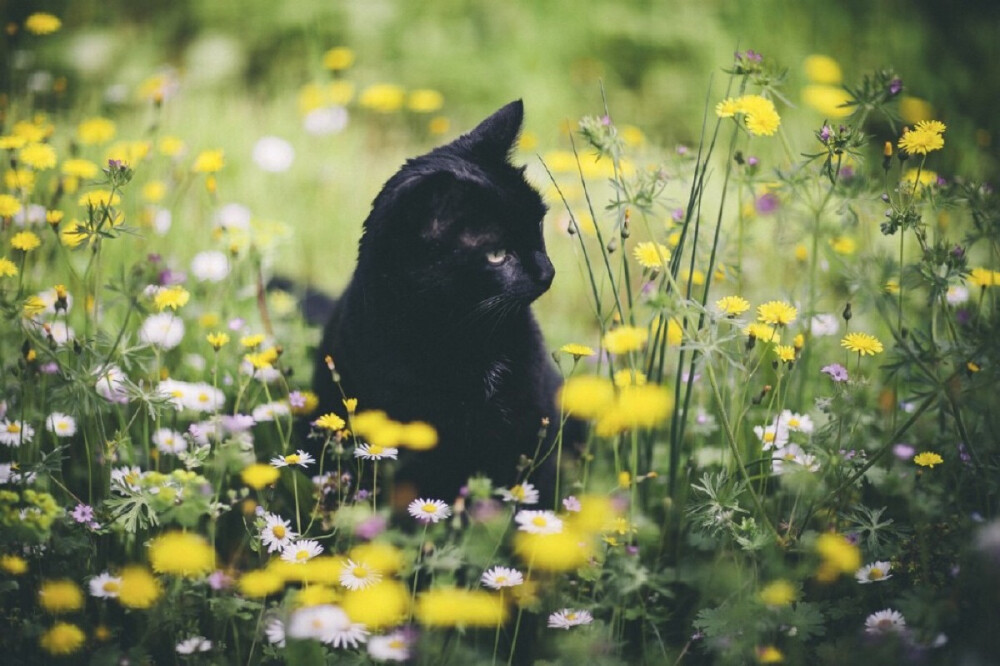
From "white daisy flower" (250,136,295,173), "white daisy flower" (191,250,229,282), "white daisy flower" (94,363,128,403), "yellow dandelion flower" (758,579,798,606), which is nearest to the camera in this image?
"yellow dandelion flower" (758,579,798,606)

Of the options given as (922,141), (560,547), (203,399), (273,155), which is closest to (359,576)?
(560,547)

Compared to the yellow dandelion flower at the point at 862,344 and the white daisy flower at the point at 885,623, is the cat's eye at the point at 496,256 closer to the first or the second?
the yellow dandelion flower at the point at 862,344

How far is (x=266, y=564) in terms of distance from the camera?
142 centimetres

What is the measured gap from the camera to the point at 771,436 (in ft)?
5.28

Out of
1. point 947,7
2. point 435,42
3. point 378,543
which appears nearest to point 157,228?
point 378,543

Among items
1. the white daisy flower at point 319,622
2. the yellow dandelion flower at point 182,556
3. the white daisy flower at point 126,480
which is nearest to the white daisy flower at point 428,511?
the white daisy flower at point 319,622

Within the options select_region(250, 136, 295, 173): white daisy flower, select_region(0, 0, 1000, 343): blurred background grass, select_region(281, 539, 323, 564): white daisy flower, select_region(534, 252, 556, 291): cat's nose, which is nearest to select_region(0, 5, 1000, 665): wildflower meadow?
select_region(281, 539, 323, 564): white daisy flower

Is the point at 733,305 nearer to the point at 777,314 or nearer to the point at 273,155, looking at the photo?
the point at 777,314

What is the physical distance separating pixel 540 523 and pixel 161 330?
1.22 m

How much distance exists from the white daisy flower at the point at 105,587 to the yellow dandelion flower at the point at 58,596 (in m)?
0.03

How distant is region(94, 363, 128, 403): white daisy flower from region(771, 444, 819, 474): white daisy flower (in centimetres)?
117

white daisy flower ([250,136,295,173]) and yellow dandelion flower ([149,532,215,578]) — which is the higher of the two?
white daisy flower ([250,136,295,173])

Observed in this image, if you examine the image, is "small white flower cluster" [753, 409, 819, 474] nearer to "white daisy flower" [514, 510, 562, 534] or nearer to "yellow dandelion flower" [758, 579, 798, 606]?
"yellow dandelion flower" [758, 579, 798, 606]

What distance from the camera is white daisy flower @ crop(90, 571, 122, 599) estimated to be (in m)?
1.26
